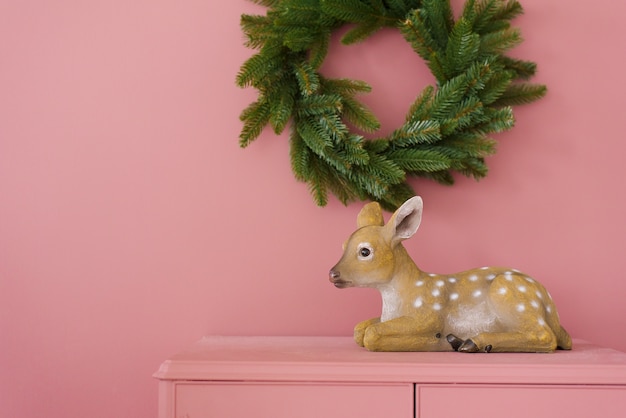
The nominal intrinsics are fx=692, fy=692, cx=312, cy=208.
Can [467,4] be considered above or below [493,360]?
above

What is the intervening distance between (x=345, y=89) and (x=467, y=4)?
33 cm

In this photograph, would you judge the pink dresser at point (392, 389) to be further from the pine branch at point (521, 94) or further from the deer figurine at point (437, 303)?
the pine branch at point (521, 94)

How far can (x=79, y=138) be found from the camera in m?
1.63

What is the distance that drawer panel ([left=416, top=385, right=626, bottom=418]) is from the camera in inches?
43.6

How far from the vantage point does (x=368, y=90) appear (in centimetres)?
156

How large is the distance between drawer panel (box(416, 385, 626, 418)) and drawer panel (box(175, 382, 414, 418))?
0.04 meters

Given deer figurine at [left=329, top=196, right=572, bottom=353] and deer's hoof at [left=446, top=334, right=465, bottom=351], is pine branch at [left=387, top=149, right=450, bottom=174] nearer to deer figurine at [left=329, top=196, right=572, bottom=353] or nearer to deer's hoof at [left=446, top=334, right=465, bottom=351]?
deer figurine at [left=329, top=196, right=572, bottom=353]

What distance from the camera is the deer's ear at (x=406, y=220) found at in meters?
1.29

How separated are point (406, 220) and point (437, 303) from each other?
0.54 ft

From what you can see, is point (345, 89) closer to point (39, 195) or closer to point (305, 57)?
point (305, 57)

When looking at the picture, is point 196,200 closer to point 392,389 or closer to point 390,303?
point 390,303

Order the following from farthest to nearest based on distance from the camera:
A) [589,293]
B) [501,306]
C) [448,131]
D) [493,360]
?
[589,293] < [448,131] < [501,306] < [493,360]

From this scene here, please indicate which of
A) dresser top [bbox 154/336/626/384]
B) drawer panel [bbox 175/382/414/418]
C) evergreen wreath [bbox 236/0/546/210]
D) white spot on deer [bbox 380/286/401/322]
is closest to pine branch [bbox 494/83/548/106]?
evergreen wreath [bbox 236/0/546/210]

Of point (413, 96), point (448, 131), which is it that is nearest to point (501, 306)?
point (448, 131)
